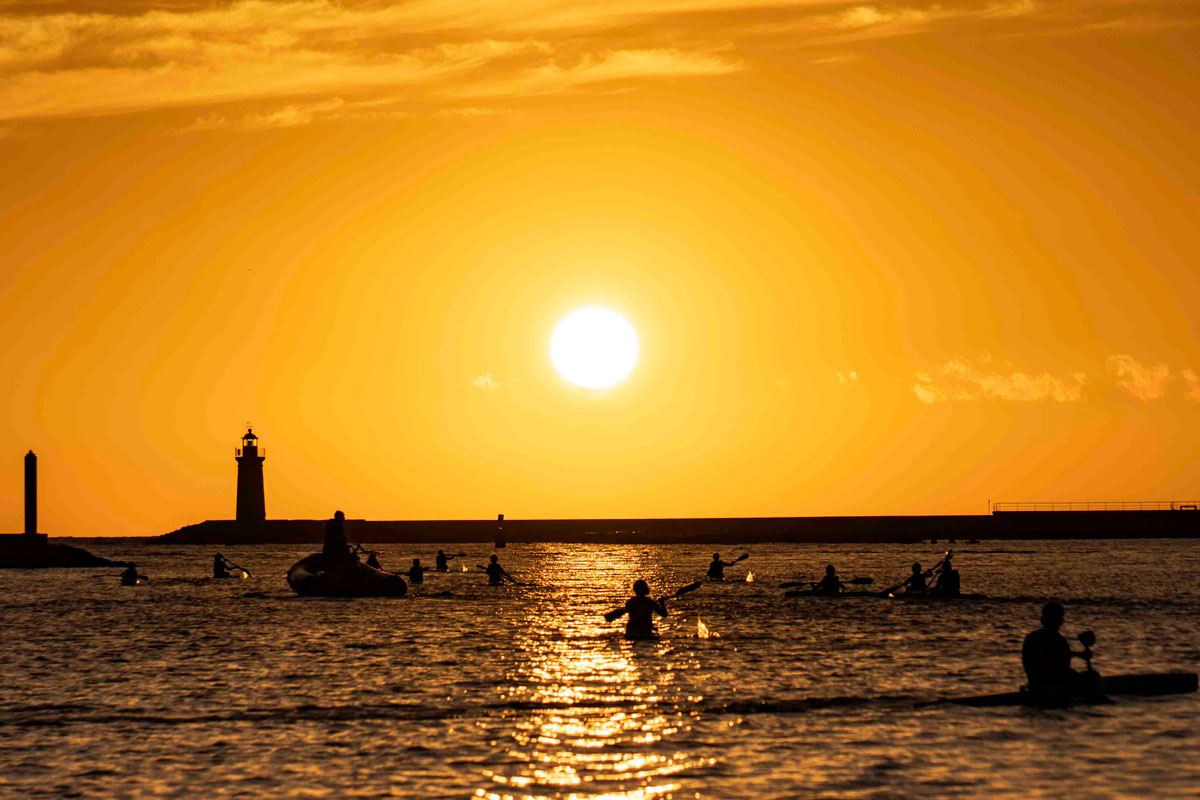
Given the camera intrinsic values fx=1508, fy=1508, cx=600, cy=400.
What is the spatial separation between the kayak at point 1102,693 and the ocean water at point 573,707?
29 centimetres

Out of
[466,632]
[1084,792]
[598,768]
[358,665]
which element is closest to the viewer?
[1084,792]

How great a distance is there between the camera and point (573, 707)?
29500 millimetres

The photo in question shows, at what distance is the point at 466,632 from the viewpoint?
48344 mm

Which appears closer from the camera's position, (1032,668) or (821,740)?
(821,740)

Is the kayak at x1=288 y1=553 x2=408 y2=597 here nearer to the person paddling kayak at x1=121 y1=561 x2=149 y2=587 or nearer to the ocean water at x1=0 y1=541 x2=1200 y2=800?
the ocean water at x1=0 y1=541 x2=1200 y2=800

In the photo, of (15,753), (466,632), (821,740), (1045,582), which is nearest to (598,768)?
(821,740)

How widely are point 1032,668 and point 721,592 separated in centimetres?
4681

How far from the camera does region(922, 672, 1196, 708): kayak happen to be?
89.2 feet

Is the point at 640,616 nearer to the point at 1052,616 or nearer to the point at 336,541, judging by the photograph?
the point at 1052,616

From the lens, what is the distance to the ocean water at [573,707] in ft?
71.3

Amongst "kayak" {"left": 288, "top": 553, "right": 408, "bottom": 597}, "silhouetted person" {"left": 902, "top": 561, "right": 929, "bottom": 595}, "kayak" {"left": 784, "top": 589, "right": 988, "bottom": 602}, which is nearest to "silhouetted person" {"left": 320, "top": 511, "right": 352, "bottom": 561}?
"kayak" {"left": 288, "top": 553, "right": 408, "bottom": 597}

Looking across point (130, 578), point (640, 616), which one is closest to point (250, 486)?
point (130, 578)

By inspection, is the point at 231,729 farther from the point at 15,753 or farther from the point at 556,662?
the point at 556,662

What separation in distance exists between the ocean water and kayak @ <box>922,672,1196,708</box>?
290mm
